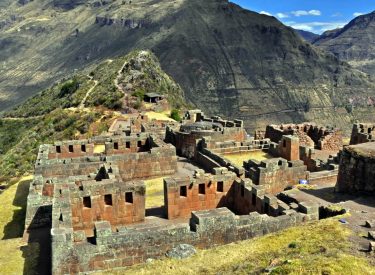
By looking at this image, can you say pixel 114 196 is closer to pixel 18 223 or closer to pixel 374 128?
pixel 18 223

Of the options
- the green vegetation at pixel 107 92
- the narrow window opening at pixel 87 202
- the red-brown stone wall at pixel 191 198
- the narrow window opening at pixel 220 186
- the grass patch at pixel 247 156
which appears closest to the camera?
the narrow window opening at pixel 87 202

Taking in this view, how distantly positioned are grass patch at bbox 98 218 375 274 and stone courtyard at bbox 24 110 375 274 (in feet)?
2.22

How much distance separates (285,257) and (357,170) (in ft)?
32.8

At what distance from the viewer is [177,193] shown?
75.2 ft

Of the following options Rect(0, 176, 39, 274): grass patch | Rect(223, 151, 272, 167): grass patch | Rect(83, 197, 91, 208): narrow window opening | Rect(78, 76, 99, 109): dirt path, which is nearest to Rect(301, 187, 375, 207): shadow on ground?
Rect(223, 151, 272, 167): grass patch

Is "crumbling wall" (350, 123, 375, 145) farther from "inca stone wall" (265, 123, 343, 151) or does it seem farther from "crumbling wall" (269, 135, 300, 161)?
"crumbling wall" (269, 135, 300, 161)

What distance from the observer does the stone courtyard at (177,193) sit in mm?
17250

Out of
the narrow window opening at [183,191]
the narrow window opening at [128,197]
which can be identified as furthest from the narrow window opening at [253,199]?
the narrow window opening at [128,197]

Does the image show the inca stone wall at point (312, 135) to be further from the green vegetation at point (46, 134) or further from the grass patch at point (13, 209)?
the green vegetation at point (46, 134)

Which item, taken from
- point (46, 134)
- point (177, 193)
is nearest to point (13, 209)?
point (177, 193)

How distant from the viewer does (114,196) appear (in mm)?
21812

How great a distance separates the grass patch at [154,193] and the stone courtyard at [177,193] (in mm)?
293

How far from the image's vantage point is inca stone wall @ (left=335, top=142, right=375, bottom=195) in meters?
22.9

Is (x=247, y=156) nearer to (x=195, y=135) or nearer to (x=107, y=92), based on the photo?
(x=195, y=135)
